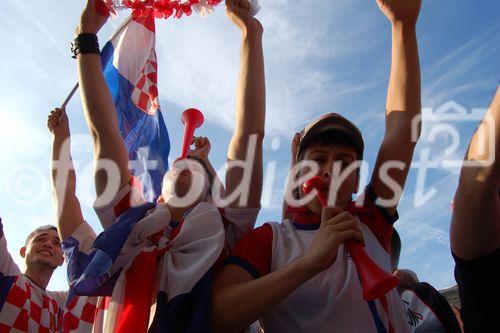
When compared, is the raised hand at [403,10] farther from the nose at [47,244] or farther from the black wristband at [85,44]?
the nose at [47,244]

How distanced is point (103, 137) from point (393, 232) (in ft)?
3.91

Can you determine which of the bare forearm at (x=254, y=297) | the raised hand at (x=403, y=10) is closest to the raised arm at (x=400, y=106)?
the raised hand at (x=403, y=10)

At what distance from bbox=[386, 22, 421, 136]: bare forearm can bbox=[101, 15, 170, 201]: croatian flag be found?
4.89 ft

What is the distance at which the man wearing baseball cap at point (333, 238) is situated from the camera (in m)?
1.29

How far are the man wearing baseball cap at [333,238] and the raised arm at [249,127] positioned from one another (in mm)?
165

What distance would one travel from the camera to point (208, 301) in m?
1.33

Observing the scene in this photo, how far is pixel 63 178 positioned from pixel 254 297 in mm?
1644

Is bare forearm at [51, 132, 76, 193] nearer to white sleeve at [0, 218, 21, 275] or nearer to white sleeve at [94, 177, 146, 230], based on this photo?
white sleeve at [0, 218, 21, 275]

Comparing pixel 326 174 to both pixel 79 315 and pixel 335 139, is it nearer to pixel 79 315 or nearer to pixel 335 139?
pixel 335 139

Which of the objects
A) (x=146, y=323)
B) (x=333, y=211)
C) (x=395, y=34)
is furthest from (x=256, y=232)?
(x=395, y=34)

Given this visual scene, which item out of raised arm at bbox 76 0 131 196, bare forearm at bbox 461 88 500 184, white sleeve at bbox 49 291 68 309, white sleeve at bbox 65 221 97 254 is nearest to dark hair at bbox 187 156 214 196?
raised arm at bbox 76 0 131 196

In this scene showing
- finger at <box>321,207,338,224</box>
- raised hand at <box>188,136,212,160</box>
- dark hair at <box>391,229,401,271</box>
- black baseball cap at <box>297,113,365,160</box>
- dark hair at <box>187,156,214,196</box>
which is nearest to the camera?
finger at <box>321,207,338,224</box>

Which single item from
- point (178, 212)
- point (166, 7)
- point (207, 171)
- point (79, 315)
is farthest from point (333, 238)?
point (166, 7)

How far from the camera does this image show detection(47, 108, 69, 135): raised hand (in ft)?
8.77
